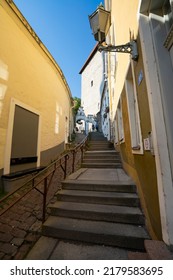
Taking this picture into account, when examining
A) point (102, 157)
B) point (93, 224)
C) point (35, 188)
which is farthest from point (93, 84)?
point (93, 224)

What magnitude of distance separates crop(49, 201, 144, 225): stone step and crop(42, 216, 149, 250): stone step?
0.26 ft

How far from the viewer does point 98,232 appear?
1974 mm

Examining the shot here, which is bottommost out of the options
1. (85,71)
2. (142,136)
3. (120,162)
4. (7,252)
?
(7,252)

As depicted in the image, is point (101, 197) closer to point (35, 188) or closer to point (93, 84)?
point (35, 188)

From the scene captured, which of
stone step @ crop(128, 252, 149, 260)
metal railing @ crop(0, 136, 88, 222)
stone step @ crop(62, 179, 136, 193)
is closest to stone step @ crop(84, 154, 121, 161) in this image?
metal railing @ crop(0, 136, 88, 222)

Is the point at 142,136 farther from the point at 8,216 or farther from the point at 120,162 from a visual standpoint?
the point at 120,162

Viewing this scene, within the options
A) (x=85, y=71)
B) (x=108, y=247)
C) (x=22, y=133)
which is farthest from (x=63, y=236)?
(x=85, y=71)

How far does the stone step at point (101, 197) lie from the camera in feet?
8.23

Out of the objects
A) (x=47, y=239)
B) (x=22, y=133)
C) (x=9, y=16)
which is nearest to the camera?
(x=47, y=239)

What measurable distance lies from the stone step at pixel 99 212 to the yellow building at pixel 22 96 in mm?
2296

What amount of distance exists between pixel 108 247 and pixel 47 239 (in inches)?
36.6

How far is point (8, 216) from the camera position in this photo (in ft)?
8.58

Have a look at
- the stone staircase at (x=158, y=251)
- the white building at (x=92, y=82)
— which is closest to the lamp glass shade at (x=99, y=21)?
the stone staircase at (x=158, y=251)

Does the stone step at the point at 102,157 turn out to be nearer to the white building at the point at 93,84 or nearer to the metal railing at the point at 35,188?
the metal railing at the point at 35,188
